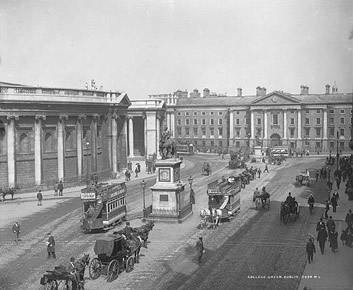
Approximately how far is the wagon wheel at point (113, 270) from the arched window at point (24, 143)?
2795cm

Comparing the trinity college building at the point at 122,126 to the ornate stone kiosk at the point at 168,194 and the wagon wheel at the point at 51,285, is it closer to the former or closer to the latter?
the ornate stone kiosk at the point at 168,194

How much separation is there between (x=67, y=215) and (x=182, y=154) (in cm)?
6050

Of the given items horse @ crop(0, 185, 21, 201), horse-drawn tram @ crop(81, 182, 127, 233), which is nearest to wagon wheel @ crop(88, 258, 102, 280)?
horse-drawn tram @ crop(81, 182, 127, 233)

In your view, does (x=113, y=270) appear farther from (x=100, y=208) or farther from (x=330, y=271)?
(x=100, y=208)

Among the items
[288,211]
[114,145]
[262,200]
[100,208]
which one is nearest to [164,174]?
[100,208]

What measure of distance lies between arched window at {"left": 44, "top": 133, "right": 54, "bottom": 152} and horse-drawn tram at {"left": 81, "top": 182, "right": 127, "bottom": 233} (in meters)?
19.5

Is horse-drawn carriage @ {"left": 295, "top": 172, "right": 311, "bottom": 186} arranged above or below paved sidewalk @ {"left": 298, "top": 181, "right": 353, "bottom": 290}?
above

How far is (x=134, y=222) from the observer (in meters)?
29.8

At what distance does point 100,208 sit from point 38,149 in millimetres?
19666

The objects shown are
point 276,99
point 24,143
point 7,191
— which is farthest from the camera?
point 276,99

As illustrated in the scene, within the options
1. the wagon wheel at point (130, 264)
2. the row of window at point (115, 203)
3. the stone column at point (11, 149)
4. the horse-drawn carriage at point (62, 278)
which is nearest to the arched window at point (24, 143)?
the stone column at point (11, 149)

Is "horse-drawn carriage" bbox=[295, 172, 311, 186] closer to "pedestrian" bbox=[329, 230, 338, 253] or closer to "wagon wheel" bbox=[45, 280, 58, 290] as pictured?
"pedestrian" bbox=[329, 230, 338, 253]

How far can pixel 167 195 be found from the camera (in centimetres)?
2941

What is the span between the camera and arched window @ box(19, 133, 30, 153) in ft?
145
